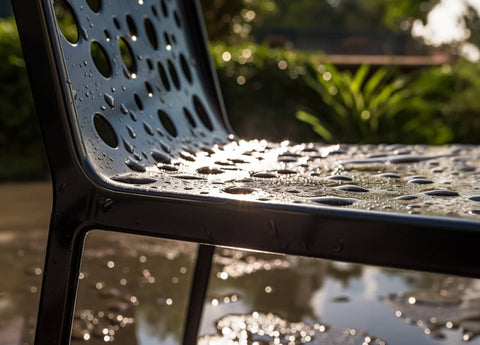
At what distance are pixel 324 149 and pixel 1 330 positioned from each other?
1.15 m

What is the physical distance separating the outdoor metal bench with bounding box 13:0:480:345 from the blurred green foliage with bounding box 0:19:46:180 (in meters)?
4.67

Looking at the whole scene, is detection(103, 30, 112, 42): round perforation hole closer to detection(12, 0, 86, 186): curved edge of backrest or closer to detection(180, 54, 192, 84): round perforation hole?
detection(12, 0, 86, 186): curved edge of backrest

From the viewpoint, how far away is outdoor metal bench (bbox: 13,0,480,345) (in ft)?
1.66

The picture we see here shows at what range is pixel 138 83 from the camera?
99 centimetres

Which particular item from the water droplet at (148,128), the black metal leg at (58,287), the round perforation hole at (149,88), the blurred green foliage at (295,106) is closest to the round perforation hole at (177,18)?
the round perforation hole at (149,88)

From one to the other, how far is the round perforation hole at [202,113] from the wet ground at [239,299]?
69 cm

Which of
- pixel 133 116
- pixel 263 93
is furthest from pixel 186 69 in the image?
pixel 263 93

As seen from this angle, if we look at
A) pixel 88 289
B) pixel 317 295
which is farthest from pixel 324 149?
pixel 88 289

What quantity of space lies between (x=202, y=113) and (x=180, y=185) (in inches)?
26.2

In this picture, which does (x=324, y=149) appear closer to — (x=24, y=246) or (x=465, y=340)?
(x=465, y=340)

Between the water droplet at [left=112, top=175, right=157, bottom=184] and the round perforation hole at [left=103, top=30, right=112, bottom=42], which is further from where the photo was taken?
the round perforation hole at [left=103, top=30, right=112, bottom=42]

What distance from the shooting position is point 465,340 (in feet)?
5.64

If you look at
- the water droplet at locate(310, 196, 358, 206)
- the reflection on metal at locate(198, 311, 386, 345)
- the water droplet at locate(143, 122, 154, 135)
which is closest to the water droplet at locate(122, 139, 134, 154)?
the water droplet at locate(143, 122, 154, 135)

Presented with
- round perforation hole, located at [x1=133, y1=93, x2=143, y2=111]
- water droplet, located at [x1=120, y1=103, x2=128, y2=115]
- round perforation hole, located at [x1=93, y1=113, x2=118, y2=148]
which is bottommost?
round perforation hole, located at [x1=93, y1=113, x2=118, y2=148]
